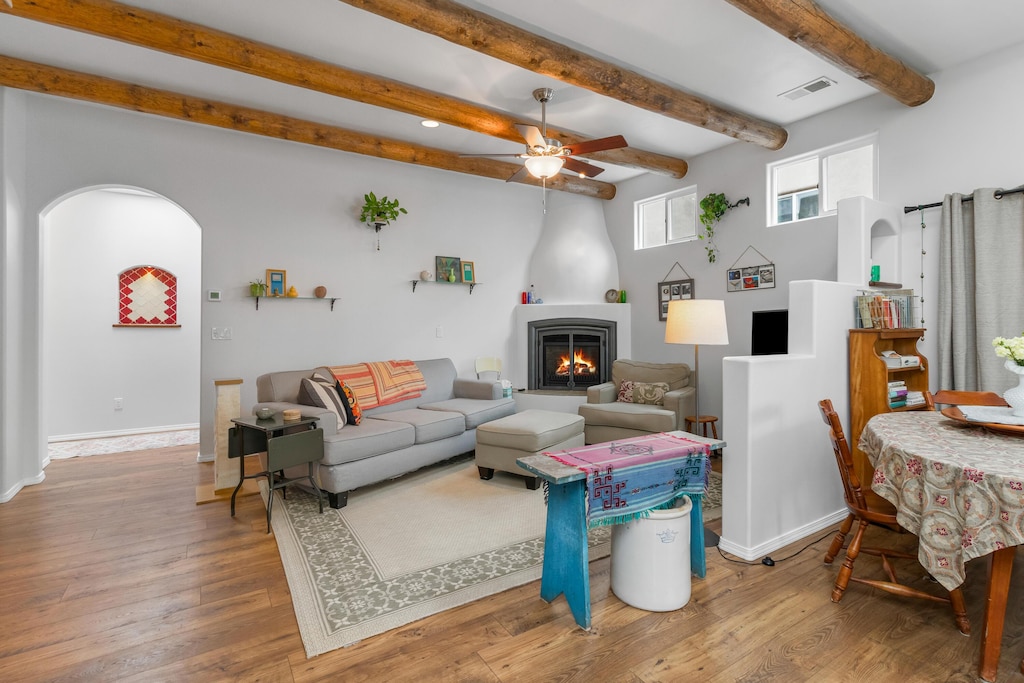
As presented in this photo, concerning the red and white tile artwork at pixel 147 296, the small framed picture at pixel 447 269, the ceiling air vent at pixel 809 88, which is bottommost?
the red and white tile artwork at pixel 147 296

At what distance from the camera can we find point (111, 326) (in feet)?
17.9

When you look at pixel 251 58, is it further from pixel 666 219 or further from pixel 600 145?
pixel 666 219

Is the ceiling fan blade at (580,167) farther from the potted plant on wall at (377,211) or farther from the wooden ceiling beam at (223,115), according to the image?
the potted plant on wall at (377,211)

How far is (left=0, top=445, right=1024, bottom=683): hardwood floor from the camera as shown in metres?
1.75

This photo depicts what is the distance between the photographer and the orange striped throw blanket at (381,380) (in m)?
4.22

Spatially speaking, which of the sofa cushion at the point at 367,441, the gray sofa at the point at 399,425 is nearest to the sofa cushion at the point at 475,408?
the gray sofa at the point at 399,425

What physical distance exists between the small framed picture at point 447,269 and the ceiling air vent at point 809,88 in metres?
3.32

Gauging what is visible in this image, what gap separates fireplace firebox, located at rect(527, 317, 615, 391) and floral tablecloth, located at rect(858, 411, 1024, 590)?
3734 millimetres

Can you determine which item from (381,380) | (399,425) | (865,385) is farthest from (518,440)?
(865,385)

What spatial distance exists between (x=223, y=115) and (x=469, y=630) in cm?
399

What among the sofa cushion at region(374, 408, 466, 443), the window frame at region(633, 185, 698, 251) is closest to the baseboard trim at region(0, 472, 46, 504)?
the sofa cushion at region(374, 408, 466, 443)

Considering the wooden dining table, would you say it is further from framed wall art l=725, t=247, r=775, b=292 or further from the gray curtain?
framed wall art l=725, t=247, r=775, b=292

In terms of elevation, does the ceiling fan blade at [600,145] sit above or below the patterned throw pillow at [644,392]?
above

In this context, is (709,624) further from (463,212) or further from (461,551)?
(463,212)
